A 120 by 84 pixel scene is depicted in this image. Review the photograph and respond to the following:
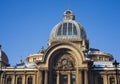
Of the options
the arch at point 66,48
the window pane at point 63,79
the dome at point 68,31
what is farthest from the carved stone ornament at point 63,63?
the dome at point 68,31

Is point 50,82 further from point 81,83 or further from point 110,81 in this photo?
point 110,81

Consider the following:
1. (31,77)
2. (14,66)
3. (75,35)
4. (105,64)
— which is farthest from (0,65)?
(105,64)

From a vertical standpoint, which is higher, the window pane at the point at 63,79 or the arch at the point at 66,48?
the arch at the point at 66,48

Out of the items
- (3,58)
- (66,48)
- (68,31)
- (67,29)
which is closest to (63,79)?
(66,48)

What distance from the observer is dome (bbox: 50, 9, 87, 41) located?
7116 cm

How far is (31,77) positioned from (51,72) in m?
5.54

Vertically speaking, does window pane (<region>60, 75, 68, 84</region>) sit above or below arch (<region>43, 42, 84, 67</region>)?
below

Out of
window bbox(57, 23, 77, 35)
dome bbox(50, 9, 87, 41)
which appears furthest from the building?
window bbox(57, 23, 77, 35)

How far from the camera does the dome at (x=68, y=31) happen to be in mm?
71162

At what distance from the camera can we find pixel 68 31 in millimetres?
71938

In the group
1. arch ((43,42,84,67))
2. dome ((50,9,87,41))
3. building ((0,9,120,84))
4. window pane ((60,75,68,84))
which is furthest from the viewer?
dome ((50,9,87,41))

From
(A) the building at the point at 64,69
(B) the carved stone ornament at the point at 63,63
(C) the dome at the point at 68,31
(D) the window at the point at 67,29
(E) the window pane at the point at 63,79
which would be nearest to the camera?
(A) the building at the point at 64,69

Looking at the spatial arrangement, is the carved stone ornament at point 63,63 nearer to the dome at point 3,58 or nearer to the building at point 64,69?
the building at point 64,69

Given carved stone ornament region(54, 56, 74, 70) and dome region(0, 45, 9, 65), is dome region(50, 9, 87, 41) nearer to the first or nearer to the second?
carved stone ornament region(54, 56, 74, 70)
